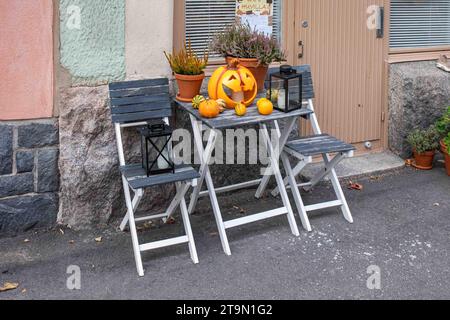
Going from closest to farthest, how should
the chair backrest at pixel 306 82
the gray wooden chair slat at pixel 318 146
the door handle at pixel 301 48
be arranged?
the gray wooden chair slat at pixel 318 146 → the chair backrest at pixel 306 82 → the door handle at pixel 301 48

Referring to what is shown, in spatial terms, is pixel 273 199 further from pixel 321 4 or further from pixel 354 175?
pixel 321 4

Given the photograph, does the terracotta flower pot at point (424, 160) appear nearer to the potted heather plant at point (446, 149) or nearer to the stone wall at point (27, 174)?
the potted heather plant at point (446, 149)

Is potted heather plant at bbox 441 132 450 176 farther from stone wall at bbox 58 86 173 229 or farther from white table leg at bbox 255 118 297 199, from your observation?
stone wall at bbox 58 86 173 229

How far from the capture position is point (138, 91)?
4578 mm

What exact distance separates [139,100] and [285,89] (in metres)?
1.02

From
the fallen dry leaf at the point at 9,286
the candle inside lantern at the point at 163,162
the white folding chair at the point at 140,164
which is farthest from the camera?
the candle inside lantern at the point at 163,162

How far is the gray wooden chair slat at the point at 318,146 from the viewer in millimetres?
4711

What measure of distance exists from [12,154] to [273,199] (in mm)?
2060

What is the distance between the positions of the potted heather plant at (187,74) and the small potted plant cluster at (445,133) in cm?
244

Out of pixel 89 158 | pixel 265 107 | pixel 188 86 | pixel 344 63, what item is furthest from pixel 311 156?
pixel 89 158

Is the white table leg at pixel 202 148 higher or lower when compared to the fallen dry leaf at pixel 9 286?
higher

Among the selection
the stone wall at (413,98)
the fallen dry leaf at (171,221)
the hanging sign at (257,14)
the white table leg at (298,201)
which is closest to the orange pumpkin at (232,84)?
the white table leg at (298,201)

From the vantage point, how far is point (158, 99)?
4.63 m

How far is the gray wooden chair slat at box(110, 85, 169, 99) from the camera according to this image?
4.51 m
